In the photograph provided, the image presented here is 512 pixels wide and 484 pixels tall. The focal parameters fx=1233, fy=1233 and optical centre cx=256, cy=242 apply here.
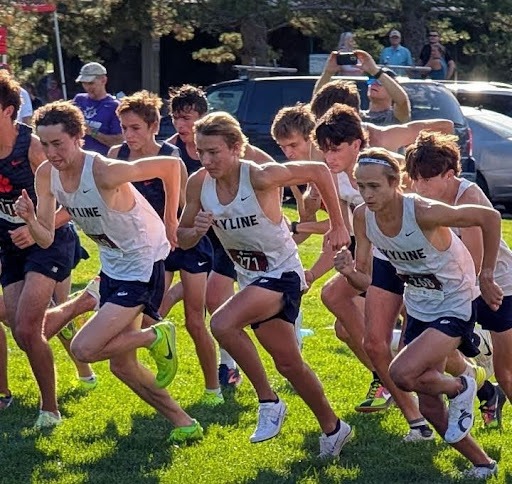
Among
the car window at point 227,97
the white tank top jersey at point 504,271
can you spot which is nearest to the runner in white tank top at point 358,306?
the white tank top jersey at point 504,271

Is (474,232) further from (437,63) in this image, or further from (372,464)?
(437,63)

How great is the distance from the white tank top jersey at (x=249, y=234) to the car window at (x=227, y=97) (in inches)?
452

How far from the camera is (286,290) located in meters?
6.33

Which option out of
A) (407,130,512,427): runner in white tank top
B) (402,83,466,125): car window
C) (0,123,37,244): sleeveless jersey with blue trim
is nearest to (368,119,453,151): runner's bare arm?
(407,130,512,427): runner in white tank top

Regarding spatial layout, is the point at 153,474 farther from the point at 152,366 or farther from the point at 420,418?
the point at 152,366

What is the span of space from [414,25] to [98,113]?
14.1 m

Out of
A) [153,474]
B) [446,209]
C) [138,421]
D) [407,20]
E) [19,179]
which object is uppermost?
[446,209]

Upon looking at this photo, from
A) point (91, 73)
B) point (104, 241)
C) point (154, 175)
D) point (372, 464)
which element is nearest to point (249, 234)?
point (154, 175)

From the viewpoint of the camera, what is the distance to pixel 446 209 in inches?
225

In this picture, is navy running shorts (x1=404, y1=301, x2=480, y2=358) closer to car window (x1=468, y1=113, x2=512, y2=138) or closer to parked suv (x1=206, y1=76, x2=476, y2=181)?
parked suv (x1=206, y1=76, x2=476, y2=181)

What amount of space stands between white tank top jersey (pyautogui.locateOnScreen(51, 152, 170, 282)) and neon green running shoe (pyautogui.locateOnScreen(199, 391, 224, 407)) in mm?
1204

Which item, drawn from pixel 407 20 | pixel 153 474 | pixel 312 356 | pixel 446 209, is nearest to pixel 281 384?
pixel 312 356

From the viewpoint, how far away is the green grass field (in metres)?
6.05

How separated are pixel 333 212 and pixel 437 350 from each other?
100cm
